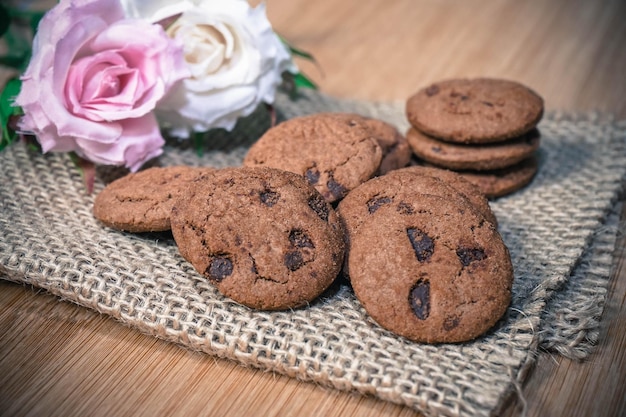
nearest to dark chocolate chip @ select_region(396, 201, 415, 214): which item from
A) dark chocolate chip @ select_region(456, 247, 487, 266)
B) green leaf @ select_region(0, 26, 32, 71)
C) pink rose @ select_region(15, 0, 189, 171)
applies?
dark chocolate chip @ select_region(456, 247, 487, 266)

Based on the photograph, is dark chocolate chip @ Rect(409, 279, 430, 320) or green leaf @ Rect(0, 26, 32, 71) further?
green leaf @ Rect(0, 26, 32, 71)

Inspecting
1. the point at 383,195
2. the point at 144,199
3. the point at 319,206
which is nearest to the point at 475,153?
the point at 383,195

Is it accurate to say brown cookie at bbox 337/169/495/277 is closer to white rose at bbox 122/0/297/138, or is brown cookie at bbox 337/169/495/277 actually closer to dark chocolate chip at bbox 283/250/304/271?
dark chocolate chip at bbox 283/250/304/271

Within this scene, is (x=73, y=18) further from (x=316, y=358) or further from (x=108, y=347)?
(x=316, y=358)

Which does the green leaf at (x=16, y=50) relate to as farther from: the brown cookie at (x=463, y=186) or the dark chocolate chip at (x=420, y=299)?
the dark chocolate chip at (x=420, y=299)

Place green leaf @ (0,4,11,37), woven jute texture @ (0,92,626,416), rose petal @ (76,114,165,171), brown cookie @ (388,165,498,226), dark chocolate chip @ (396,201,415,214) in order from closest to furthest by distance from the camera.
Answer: woven jute texture @ (0,92,626,416)
dark chocolate chip @ (396,201,415,214)
brown cookie @ (388,165,498,226)
rose petal @ (76,114,165,171)
green leaf @ (0,4,11,37)

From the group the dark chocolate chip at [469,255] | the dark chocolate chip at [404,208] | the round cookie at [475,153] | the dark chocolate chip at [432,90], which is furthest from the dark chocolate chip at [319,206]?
the dark chocolate chip at [432,90]

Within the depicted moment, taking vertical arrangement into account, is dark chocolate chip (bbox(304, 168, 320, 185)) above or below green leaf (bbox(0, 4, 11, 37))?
below
